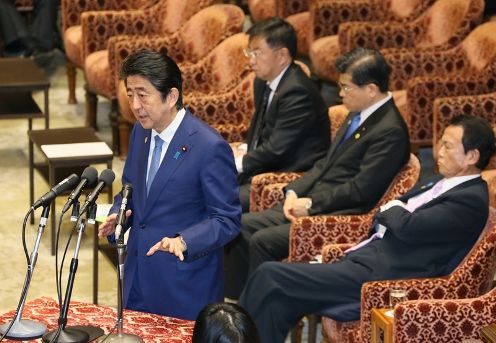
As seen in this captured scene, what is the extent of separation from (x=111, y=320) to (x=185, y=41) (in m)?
4.72

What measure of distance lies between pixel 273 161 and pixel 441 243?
1.55 m

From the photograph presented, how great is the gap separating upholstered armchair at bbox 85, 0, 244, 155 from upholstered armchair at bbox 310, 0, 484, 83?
953 mm

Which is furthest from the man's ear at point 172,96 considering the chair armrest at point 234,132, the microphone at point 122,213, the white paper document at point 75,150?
the chair armrest at point 234,132

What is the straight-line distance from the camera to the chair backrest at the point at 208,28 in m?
7.86

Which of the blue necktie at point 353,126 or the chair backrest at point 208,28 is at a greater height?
the blue necktie at point 353,126

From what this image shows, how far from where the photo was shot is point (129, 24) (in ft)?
29.3

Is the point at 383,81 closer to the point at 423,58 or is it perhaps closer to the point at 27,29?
the point at 423,58

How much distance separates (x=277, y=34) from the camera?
20.0 feet

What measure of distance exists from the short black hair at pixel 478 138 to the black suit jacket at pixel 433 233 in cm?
10

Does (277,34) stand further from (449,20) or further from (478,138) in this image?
(449,20)

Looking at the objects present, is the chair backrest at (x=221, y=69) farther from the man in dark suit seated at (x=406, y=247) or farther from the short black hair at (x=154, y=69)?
the short black hair at (x=154, y=69)

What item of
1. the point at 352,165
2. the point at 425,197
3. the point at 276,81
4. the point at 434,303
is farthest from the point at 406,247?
the point at 276,81

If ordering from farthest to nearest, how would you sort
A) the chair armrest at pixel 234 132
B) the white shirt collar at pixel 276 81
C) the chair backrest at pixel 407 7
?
the chair backrest at pixel 407 7, the chair armrest at pixel 234 132, the white shirt collar at pixel 276 81

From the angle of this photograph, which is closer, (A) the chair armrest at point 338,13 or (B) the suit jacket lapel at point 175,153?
(B) the suit jacket lapel at point 175,153
